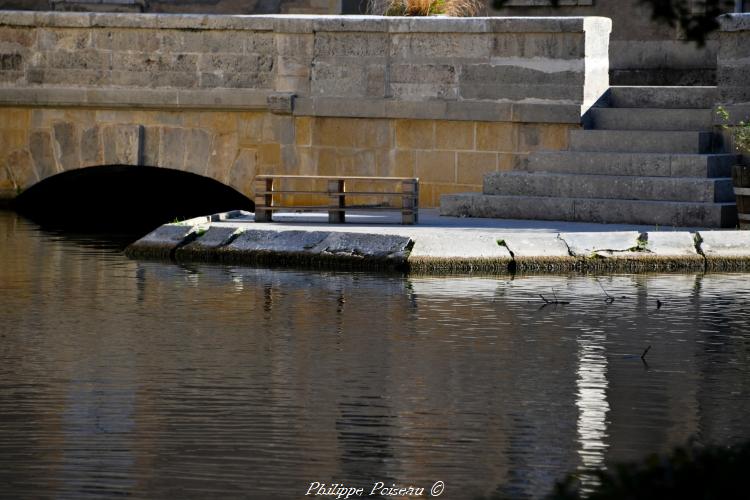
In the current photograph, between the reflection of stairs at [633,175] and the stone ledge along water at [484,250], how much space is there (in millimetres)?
1126

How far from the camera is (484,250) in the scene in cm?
1234

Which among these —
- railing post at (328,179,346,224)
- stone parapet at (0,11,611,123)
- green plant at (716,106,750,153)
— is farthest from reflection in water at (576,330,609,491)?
stone parapet at (0,11,611,123)

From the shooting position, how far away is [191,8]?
914 inches

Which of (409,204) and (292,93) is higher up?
(292,93)

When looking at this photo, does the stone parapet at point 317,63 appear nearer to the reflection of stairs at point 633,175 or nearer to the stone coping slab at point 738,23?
the reflection of stairs at point 633,175

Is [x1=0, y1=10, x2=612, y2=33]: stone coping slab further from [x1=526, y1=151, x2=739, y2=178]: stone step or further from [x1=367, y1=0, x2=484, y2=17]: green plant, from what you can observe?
[x1=526, y1=151, x2=739, y2=178]: stone step

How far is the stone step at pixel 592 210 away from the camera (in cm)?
1380

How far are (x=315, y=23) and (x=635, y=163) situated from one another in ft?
12.7

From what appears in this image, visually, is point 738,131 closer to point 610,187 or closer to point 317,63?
point 610,187

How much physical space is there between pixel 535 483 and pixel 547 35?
10.3m

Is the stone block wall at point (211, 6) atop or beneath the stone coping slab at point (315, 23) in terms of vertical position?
atop

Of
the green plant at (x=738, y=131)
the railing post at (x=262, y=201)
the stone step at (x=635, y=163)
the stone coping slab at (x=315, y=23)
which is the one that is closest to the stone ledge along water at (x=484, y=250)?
the railing post at (x=262, y=201)

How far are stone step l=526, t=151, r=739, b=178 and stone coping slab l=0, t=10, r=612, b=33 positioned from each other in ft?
4.29

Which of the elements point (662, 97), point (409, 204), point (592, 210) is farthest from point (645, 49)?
point (409, 204)
